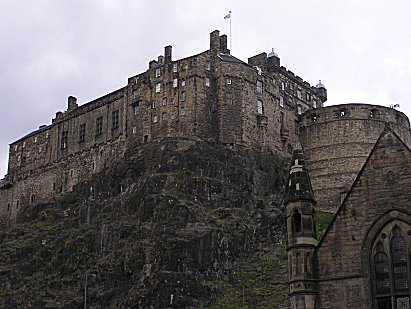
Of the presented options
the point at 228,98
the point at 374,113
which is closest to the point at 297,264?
the point at 228,98

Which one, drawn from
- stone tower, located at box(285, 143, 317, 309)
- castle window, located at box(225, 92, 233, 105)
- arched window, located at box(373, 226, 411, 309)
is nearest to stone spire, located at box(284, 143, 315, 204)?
stone tower, located at box(285, 143, 317, 309)

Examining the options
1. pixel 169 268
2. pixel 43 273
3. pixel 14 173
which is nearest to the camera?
pixel 169 268

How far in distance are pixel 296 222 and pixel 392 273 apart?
351cm

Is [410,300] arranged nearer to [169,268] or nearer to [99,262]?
[169,268]

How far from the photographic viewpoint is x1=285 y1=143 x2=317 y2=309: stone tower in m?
23.4

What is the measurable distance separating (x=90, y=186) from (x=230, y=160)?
16.0m

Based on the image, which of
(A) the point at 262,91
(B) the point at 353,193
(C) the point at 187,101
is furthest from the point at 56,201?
(B) the point at 353,193

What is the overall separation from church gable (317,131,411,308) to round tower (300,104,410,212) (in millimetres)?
55146

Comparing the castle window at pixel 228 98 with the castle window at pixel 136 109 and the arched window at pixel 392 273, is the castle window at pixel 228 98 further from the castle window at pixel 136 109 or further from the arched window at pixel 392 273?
the arched window at pixel 392 273

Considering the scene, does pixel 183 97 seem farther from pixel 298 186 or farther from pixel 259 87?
pixel 298 186

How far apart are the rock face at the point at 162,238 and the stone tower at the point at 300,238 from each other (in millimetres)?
32259

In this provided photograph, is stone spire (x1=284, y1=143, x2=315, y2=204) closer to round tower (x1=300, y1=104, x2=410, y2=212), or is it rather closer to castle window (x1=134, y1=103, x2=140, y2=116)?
round tower (x1=300, y1=104, x2=410, y2=212)

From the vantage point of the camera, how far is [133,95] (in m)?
80.9

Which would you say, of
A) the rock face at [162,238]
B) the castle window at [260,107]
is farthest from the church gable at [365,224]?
the castle window at [260,107]
